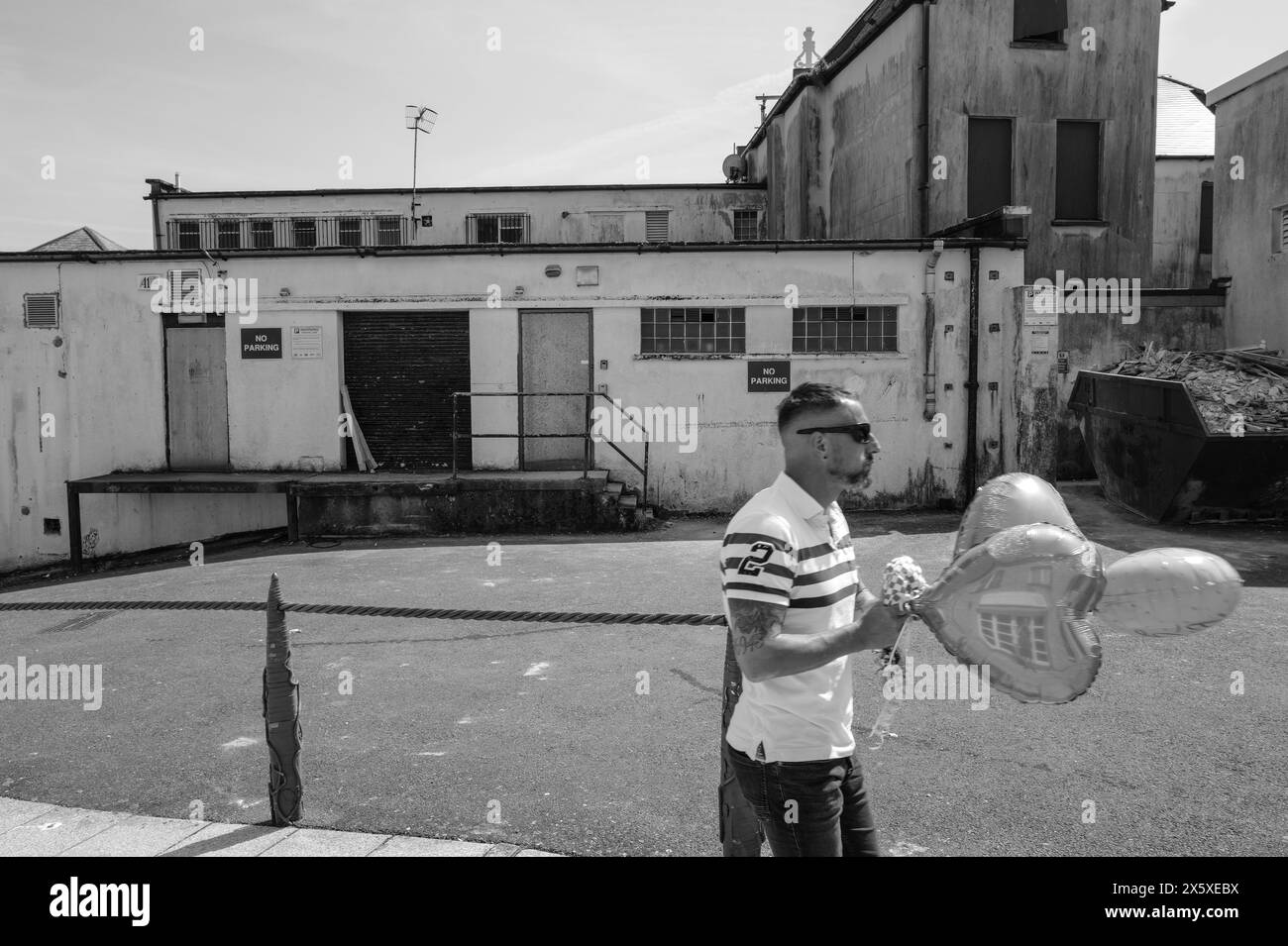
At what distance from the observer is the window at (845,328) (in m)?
15.4

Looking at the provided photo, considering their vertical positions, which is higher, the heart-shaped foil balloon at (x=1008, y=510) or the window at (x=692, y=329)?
the window at (x=692, y=329)

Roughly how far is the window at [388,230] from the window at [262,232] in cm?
292

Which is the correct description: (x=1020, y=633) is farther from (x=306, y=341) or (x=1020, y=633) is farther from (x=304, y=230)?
(x=304, y=230)

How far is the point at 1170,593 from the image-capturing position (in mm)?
2783

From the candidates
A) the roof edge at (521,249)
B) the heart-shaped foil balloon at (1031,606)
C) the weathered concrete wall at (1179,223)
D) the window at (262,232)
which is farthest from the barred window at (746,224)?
the heart-shaped foil balloon at (1031,606)

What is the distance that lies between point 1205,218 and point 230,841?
85.1 feet

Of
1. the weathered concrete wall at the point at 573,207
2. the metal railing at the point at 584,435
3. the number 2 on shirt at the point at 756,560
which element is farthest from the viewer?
the weathered concrete wall at the point at 573,207

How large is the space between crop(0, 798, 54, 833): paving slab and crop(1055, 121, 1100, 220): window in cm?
1911

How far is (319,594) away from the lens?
1049 centimetres

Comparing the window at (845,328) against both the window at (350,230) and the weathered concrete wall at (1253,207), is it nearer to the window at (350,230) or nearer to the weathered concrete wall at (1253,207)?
the weathered concrete wall at (1253,207)

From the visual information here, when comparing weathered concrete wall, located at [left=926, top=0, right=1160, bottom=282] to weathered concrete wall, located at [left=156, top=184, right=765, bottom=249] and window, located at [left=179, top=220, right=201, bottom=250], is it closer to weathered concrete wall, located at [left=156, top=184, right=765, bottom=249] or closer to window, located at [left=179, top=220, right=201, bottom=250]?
weathered concrete wall, located at [left=156, top=184, right=765, bottom=249]

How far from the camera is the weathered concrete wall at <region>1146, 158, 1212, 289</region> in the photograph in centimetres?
2375
